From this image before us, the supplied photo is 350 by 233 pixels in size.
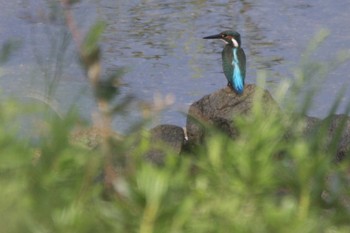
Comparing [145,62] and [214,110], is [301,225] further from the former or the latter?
[145,62]

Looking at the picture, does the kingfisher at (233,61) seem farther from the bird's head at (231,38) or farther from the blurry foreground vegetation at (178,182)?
the blurry foreground vegetation at (178,182)

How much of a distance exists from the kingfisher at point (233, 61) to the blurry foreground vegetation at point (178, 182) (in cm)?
811

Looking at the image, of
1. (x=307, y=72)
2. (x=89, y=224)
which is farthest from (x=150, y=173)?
(x=307, y=72)

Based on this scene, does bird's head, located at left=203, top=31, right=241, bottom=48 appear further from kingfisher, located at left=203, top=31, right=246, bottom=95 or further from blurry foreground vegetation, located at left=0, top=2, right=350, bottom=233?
blurry foreground vegetation, located at left=0, top=2, right=350, bottom=233

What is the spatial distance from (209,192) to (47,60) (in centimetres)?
21

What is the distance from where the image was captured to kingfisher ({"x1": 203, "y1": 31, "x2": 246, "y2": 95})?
9.44m

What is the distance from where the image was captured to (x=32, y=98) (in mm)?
1259

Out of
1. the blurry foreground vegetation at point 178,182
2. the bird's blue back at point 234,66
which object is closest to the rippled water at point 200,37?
the bird's blue back at point 234,66

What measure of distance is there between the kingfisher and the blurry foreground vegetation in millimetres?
8110

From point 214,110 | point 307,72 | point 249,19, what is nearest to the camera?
point 307,72

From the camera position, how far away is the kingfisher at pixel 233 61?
9.44 metres

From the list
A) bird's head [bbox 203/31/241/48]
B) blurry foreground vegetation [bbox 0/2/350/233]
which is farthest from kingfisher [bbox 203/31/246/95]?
blurry foreground vegetation [bbox 0/2/350/233]

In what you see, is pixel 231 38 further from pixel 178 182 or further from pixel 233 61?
pixel 178 182

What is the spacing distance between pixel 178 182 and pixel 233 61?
8.82 meters
